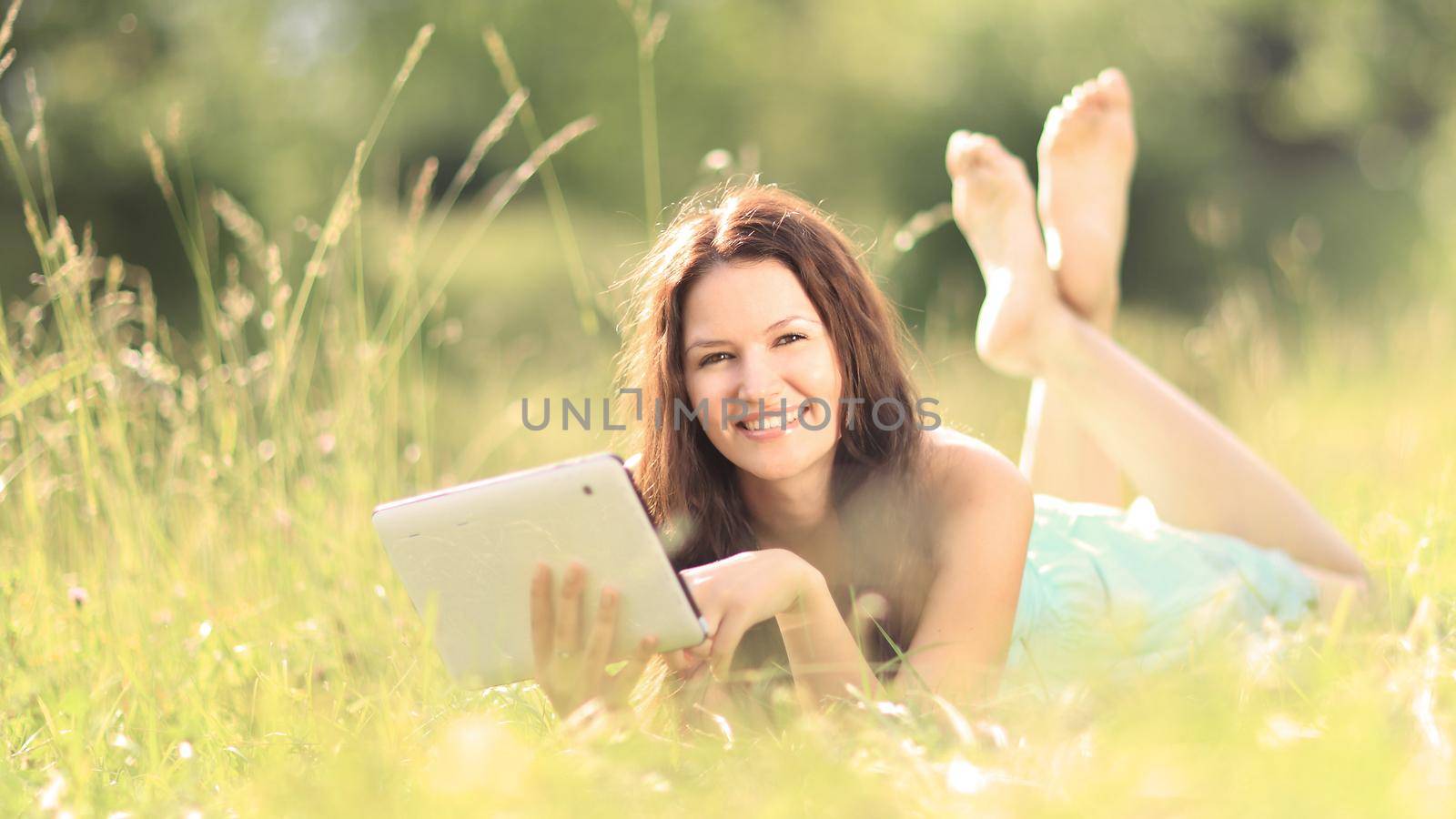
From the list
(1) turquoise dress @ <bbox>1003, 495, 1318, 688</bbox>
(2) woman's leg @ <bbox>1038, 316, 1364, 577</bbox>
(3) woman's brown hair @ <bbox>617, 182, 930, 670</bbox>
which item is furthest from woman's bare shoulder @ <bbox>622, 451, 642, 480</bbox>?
(2) woman's leg @ <bbox>1038, 316, 1364, 577</bbox>

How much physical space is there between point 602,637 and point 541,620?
0.07m

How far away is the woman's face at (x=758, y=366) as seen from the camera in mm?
1653

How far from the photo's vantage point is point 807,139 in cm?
1354

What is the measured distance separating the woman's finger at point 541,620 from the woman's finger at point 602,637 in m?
0.05

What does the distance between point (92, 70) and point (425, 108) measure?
8.30 meters

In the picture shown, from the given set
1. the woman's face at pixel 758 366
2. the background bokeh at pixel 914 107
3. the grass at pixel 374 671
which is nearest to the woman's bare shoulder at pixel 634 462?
the woman's face at pixel 758 366

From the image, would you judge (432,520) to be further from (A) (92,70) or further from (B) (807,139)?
(B) (807,139)

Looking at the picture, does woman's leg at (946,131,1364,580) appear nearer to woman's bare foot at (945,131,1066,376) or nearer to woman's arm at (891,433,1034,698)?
woman's bare foot at (945,131,1066,376)

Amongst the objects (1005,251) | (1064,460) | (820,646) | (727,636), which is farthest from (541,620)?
(1064,460)

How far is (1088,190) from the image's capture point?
2629 mm

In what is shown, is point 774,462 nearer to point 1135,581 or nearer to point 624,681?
point 624,681

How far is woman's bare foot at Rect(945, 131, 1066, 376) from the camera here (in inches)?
91.8

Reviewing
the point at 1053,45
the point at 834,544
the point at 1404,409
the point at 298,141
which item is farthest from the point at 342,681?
the point at 1053,45

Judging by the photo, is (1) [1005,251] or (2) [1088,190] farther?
(2) [1088,190]
